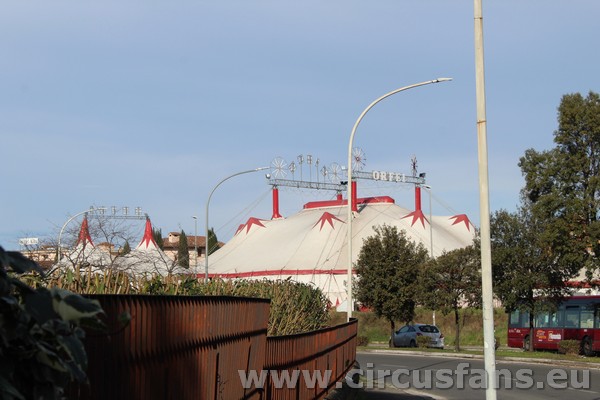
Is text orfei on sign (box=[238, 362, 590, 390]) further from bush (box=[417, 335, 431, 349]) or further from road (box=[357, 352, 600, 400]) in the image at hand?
bush (box=[417, 335, 431, 349])

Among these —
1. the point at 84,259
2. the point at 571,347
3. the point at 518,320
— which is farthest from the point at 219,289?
the point at 518,320

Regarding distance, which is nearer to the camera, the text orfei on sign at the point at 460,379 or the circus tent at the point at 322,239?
the text orfei on sign at the point at 460,379

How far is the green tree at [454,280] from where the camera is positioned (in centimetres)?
4278

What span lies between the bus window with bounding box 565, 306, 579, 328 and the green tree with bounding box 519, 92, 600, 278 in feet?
21.6

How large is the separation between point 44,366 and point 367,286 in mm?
46957

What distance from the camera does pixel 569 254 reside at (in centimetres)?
3544

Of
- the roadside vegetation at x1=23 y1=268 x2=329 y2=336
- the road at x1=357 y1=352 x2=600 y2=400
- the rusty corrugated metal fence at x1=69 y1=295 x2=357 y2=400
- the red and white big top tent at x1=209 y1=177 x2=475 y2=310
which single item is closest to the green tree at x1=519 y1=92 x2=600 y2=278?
the road at x1=357 y1=352 x2=600 y2=400

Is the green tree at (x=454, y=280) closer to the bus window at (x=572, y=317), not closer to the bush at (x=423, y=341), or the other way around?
the bush at (x=423, y=341)

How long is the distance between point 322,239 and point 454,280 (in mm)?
43939

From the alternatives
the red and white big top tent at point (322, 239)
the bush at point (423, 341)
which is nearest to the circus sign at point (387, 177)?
the red and white big top tent at point (322, 239)

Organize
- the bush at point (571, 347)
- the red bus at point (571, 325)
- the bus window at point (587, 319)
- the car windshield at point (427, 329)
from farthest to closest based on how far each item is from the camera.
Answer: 1. the car windshield at point (427, 329)
2. the bus window at point (587, 319)
3. the red bus at point (571, 325)
4. the bush at point (571, 347)

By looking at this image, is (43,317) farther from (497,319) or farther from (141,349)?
(497,319)

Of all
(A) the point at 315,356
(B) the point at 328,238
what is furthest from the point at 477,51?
(B) the point at 328,238

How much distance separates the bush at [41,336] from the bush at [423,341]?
4443 cm
